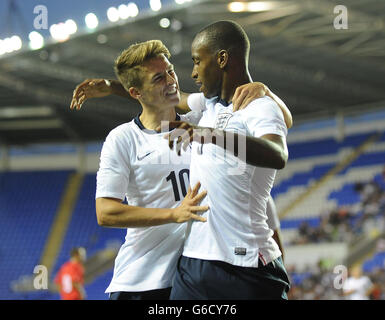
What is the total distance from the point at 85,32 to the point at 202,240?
13.9 meters

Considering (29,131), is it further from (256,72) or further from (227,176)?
(227,176)

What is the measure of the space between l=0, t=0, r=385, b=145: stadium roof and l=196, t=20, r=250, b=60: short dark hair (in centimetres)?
1127

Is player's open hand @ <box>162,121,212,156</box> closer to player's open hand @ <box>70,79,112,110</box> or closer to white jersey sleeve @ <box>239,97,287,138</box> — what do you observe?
white jersey sleeve @ <box>239,97,287,138</box>

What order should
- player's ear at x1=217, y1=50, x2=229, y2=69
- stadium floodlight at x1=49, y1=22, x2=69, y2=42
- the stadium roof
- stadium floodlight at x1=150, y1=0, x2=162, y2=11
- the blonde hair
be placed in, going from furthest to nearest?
stadium floodlight at x1=49, y1=22, x2=69, y2=42, the stadium roof, stadium floodlight at x1=150, y1=0, x2=162, y2=11, the blonde hair, player's ear at x1=217, y1=50, x2=229, y2=69

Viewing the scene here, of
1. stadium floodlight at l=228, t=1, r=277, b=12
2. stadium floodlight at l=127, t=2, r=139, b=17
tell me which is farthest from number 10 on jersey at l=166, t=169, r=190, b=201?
stadium floodlight at l=127, t=2, r=139, b=17

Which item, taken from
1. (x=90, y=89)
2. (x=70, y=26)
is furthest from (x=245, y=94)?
(x=70, y=26)

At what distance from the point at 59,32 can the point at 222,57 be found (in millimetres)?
14208

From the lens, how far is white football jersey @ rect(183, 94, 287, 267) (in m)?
2.50

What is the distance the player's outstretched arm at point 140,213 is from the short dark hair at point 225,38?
55 cm

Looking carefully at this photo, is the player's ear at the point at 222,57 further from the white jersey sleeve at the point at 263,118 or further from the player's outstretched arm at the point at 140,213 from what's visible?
the player's outstretched arm at the point at 140,213

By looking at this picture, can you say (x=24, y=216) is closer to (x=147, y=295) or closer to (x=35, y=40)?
(x=35, y=40)

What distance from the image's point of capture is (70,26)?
16047 mm

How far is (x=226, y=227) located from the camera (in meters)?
2.51
